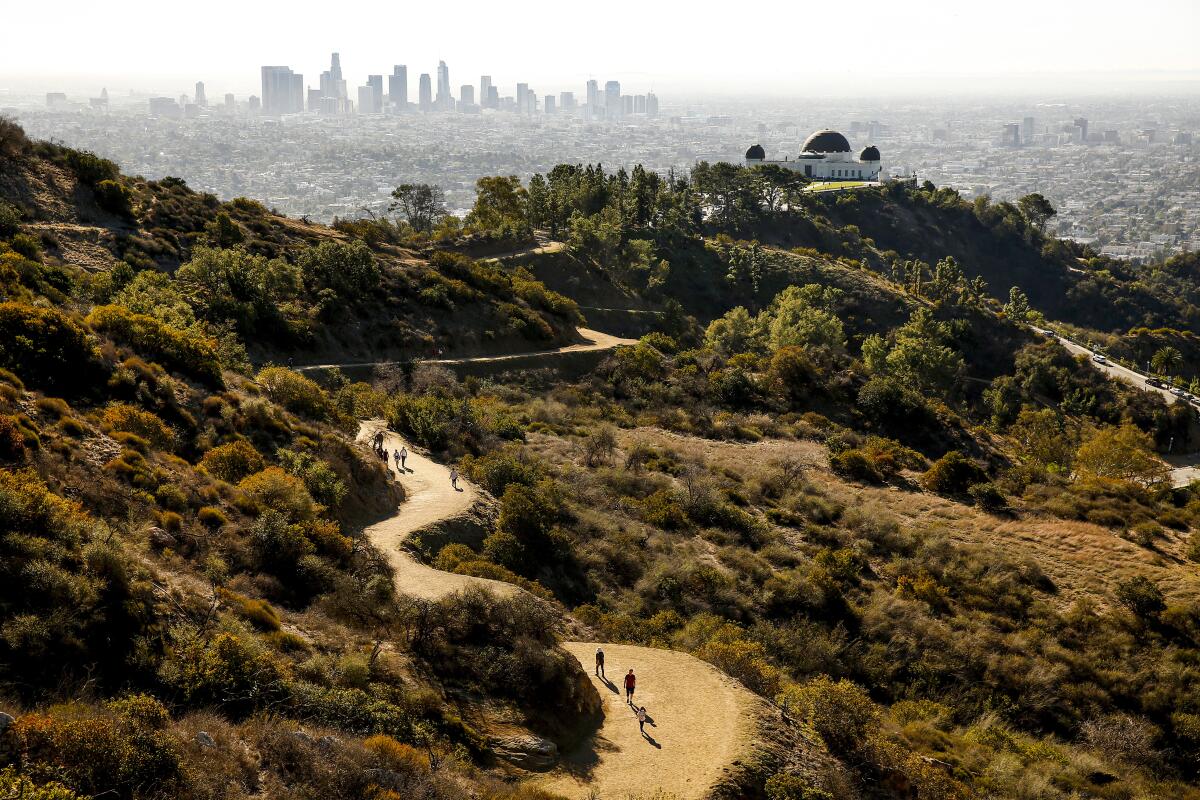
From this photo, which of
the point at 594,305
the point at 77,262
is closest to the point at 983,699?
the point at 77,262

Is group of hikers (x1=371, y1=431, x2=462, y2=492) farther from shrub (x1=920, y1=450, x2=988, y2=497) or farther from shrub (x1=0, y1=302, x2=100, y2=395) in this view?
shrub (x1=920, y1=450, x2=988, y2=497)

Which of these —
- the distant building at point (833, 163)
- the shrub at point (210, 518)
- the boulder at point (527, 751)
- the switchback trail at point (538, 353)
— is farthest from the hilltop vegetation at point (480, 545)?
the distant building at point (833, 163)

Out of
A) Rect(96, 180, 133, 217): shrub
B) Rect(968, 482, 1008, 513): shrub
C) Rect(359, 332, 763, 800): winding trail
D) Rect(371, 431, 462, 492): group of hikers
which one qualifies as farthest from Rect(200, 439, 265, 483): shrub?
Rect(96, 180, 133, 217): shrub

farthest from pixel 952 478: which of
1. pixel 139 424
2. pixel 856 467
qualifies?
pixel 139 424

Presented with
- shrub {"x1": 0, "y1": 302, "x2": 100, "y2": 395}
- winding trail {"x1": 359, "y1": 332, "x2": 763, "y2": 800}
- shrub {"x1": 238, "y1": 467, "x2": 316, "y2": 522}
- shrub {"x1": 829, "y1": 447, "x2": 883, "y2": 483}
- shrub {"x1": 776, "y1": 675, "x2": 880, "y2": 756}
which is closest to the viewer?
winding trail {"x1": 359, "y1": 332, "x2": 763, "y2": 800}

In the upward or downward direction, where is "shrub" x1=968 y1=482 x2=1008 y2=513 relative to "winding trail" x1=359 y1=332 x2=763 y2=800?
downward

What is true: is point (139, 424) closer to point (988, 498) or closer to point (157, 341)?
point (157, 341)

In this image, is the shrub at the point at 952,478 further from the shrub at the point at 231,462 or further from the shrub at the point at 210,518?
the shrub at the point at 210,518
